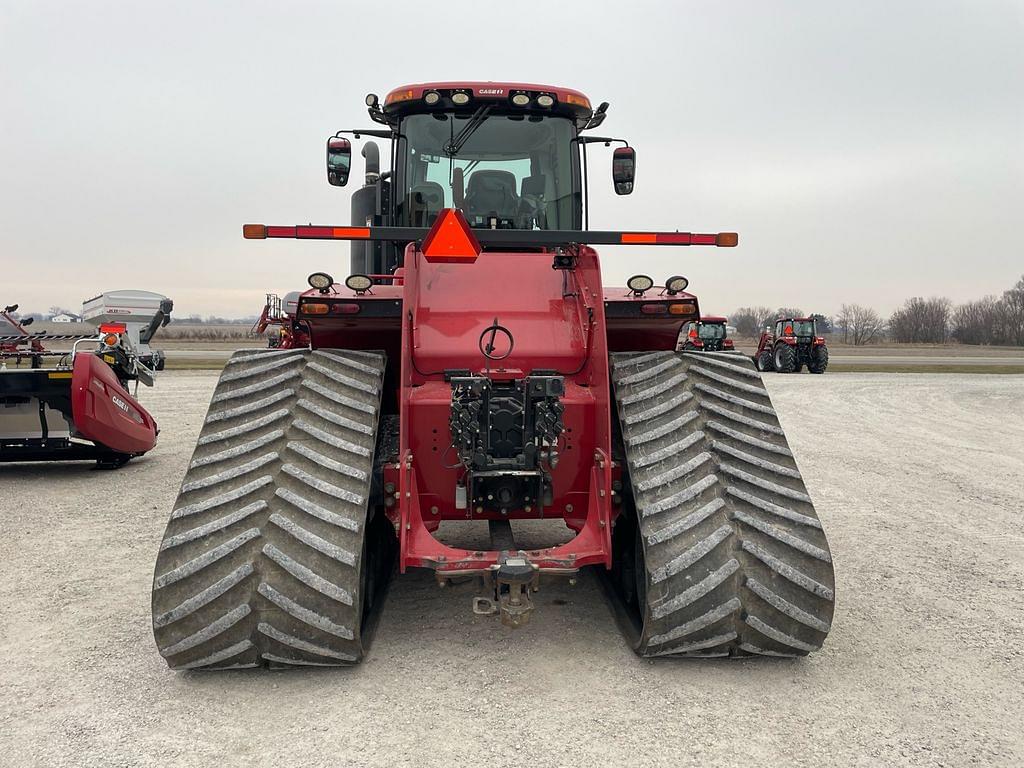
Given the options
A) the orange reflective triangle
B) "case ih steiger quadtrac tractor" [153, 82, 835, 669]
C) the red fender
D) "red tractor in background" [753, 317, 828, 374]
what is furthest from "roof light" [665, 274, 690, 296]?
"red tractor in background" [753, 317, 828, 374]

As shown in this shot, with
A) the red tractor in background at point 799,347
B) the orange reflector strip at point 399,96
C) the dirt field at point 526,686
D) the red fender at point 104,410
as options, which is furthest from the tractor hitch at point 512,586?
the red tractor in background at point 799,347

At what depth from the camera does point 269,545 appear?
3176 millimetres

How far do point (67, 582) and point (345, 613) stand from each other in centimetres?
255

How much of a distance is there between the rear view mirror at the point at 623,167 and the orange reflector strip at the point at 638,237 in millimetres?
1985

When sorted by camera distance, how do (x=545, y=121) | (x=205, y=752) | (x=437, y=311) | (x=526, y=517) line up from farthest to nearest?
(x=545, y=121), (x=437, y=311), (x=526, y=517), (x=205, y=752)

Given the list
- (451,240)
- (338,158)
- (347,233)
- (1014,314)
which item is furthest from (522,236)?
(1014,314)

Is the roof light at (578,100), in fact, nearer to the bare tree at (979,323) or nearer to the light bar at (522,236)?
the light bar at (522,236)

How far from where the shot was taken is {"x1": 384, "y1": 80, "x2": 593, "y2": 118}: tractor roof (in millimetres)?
4910

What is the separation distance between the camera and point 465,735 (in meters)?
2.86

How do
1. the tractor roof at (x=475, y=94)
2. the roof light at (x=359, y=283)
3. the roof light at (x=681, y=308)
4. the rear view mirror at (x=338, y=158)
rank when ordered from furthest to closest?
1. the rear view mirror at (x=338, y=158)
2. the tractor roof at (x=475, y=94)
3. the roof light at (x=681, y=308)
4. the roof light at (x=359, y=283)

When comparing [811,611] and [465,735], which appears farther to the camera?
[811,611]

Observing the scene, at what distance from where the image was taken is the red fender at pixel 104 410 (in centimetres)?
739

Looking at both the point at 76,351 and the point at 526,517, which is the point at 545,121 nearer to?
the point at 526,517

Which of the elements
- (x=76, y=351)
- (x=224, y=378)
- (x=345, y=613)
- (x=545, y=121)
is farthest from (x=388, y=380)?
(x=76, y=351)
